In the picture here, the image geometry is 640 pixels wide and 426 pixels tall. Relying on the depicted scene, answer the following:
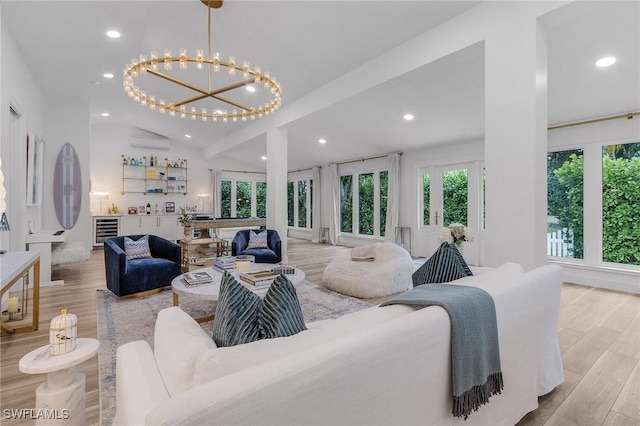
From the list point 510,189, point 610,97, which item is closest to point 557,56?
point 610,97

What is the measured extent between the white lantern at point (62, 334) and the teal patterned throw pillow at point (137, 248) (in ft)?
9.79

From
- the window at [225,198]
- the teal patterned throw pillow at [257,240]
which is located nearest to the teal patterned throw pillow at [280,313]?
the teal patterned throw pillow at [257,240]

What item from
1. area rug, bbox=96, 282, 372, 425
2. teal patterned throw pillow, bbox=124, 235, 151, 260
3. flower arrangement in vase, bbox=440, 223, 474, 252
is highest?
flower arrangement in vase, bbox=440, 223, 474, 252

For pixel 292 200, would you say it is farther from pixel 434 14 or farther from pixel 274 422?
pixel 274 422

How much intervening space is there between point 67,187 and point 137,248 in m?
3.49

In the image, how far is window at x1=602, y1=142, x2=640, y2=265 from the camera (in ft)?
14.1

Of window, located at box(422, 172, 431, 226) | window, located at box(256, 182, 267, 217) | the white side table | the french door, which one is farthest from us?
window, located at box(256, 182, 267, 217)

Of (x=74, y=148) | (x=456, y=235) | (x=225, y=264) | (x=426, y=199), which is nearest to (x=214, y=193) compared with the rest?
(x=74, y=148)

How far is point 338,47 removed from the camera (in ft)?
12.1

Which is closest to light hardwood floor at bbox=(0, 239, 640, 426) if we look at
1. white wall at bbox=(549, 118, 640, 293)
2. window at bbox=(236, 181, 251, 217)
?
white wall at bbox=(549, 118, 640, 293)

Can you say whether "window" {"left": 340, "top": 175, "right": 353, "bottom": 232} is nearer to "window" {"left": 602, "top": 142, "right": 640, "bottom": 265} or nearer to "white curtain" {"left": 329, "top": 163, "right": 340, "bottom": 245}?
"white curtain" {"left": 329, "top": 163, "right": 340, "bottom": 245}

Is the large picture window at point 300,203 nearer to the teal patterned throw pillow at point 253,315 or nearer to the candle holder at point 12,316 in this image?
the candle holder at point 12,316

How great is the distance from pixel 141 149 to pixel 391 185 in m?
7.22

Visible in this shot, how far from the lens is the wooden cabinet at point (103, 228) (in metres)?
8.02
